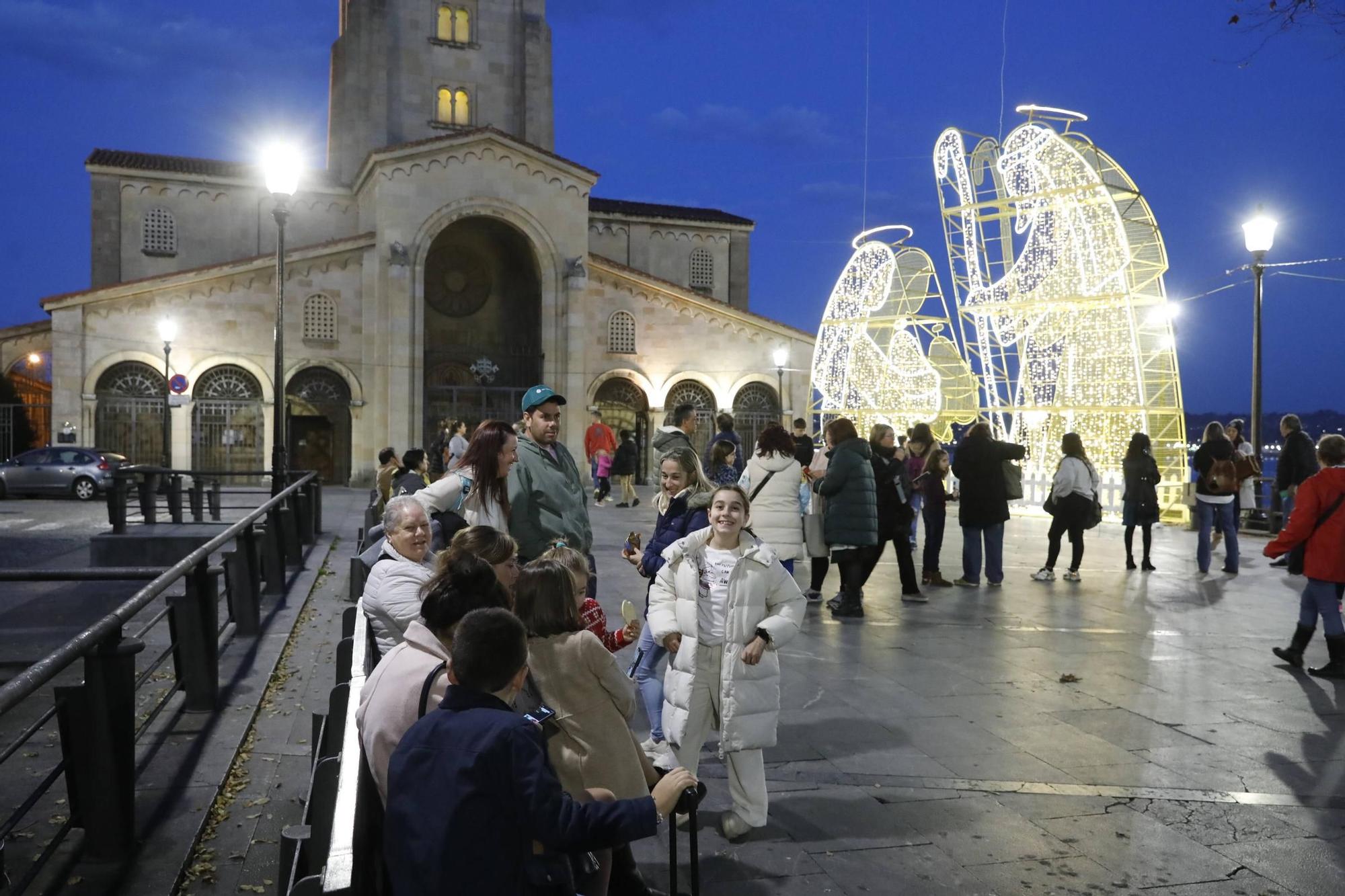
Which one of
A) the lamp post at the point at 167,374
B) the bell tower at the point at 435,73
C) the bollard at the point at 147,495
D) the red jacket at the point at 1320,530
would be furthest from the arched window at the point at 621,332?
the red jacket at the point at 1320,530

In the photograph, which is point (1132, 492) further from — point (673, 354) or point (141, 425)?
point (141, 425)

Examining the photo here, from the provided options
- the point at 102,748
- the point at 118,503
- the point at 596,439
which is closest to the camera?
the point at 102,748

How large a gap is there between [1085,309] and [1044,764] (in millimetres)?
14304

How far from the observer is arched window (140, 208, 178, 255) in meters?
33.2

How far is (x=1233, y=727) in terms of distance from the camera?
596cm

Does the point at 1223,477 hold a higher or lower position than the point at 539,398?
lower

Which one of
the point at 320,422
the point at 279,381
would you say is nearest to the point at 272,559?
the point at 279,381

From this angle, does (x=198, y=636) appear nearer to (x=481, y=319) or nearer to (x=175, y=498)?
(x=175, y=498)

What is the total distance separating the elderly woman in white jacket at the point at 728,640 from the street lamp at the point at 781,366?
27.4 metres

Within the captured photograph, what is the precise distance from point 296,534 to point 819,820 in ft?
31.1

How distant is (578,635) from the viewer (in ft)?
10.6

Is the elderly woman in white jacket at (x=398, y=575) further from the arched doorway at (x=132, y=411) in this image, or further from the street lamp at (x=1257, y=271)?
the arched doorway at (x=132, y=411)

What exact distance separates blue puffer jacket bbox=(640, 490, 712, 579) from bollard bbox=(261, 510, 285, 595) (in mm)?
5607

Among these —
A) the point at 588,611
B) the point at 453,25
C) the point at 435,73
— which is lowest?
the point at 588,611
